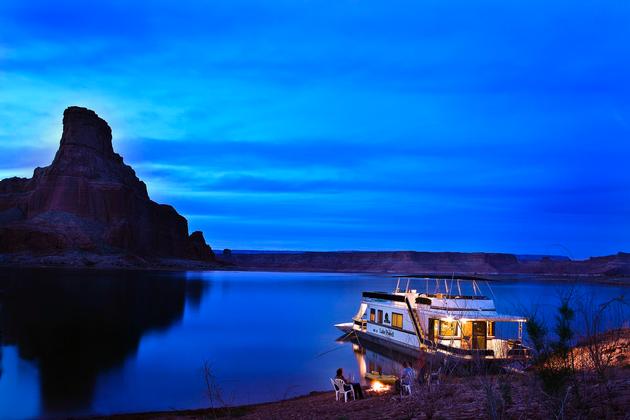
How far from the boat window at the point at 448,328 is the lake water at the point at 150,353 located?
3.39 m

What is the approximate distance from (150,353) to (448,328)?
19208 mm

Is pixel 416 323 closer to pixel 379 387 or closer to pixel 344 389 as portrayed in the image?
pixel 379 387

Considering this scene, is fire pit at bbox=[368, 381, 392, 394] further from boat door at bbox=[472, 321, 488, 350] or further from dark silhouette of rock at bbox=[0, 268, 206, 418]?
dark silhouette of rock at bbox=[0, 268, 206, 418]

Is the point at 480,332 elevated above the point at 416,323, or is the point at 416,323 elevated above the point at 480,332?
the point at 416,323

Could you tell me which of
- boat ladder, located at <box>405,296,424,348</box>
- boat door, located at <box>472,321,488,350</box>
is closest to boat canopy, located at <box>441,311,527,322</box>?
boat door, located at <box>472,321,488,350</box>

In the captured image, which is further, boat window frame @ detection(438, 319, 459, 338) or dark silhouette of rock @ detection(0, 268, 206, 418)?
boat window frame @ detection(438, 319, 459, 338)

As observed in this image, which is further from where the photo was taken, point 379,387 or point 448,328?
point 448,328

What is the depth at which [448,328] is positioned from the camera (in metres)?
29.2

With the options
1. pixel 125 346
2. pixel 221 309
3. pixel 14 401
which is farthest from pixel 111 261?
pixel 14 401

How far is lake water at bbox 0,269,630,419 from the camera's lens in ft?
79.4

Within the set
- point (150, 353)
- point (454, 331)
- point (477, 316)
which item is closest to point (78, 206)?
point (150, 353)

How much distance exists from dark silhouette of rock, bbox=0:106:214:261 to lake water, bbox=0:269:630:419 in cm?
9627

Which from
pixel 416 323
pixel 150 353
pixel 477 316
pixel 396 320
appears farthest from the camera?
pixel 150 353

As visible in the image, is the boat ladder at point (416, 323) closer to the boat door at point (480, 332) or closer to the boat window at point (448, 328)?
the boat window at point (448, 328)
